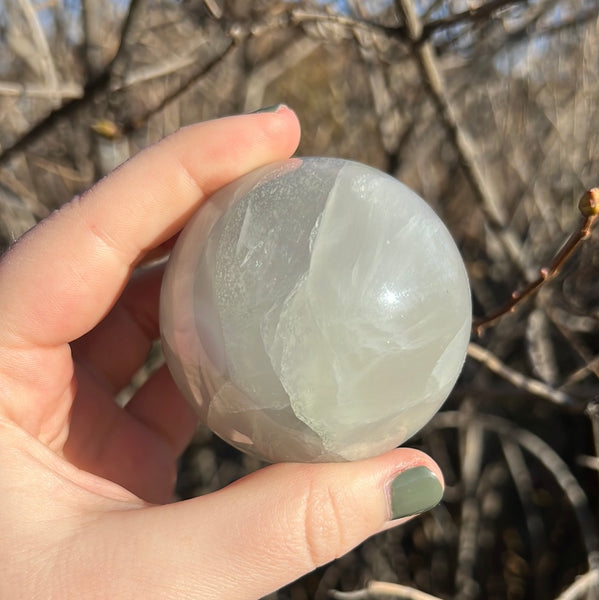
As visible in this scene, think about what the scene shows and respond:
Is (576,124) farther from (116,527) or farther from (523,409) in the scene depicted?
(116,527)

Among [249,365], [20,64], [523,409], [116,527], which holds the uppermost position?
[20,64]

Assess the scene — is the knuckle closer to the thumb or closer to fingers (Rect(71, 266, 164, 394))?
the thumb

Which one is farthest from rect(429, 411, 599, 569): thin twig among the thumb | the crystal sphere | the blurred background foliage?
the crystal sphere

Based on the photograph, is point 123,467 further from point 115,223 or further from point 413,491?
point 413,491

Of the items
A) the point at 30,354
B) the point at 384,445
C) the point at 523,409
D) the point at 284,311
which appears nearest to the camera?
the point at 284,311

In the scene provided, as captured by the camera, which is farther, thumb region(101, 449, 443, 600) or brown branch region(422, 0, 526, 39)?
brown branch region(422, 0, 526, 39)

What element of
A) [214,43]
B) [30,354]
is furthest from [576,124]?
[30,354]

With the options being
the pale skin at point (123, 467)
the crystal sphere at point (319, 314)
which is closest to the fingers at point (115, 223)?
the pale skin at point (123, 467)
